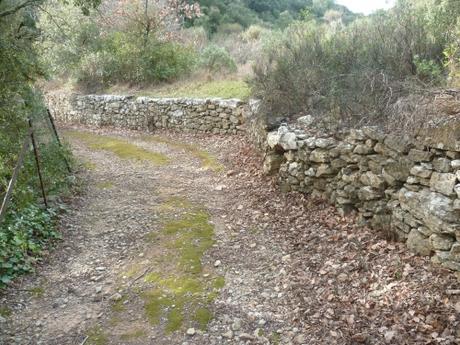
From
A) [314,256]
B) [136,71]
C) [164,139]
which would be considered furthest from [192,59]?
[314,256]

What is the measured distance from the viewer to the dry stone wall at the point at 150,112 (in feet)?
39.9

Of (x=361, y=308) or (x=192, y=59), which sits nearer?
(x=361, y=308)

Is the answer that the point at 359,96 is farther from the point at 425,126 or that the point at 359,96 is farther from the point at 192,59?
the point at 192,59

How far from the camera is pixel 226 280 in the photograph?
5293 millimetres

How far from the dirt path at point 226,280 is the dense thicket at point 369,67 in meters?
1.74

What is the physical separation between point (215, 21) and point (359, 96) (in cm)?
2616

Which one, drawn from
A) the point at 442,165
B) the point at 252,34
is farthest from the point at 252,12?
the point at 442,165

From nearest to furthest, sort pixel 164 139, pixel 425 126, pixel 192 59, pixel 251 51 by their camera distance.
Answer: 1. pixel 425 126
2. pixel 164 139
3. pixel 192 59
4. pixel 251 51

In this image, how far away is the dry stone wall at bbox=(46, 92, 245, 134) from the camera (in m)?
12.2

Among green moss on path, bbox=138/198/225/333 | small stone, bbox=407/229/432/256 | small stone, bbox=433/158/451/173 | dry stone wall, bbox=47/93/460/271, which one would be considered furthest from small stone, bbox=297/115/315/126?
small stone, bbox=407/229/432/256

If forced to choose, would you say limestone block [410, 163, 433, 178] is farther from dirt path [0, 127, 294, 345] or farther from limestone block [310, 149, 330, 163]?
dirt path [0, 127, 294, 345]

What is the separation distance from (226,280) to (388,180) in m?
2.52

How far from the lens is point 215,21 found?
30438mm

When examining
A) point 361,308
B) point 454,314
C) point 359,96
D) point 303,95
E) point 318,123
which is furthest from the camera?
point 303,95
